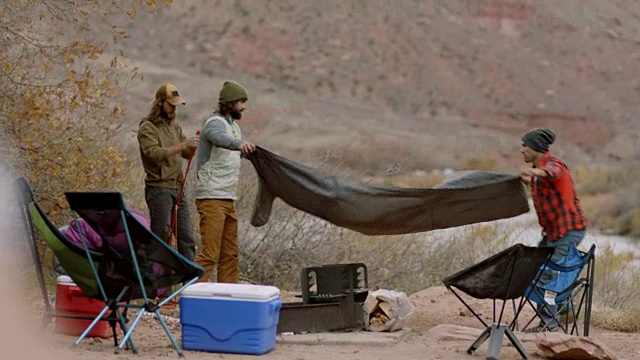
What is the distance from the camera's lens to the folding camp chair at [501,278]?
8.16m

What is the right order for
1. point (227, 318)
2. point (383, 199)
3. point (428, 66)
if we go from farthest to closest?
point (428, 66), point (383, 199), point (227, 318)

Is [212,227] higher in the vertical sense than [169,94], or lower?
lower

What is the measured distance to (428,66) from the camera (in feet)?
135

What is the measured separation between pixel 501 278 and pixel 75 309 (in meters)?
2.75

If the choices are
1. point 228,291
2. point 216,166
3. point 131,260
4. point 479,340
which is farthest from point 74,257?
point 479,340

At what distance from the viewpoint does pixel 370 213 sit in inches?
372

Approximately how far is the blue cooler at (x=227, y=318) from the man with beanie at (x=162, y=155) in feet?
4.38

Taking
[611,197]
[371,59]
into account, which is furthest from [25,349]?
[371,59]

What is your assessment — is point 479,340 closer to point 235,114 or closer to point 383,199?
point 383,199

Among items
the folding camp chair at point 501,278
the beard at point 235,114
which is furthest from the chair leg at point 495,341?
the beard at point 235,114

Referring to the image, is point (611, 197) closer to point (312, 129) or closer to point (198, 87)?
point (312, 129)

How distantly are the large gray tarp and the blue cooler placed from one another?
4.65ft

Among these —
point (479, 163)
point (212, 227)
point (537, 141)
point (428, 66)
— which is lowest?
point (212, 227)

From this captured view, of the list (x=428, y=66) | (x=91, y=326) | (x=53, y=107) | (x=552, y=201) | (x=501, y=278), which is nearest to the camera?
(x=91, y=326)
